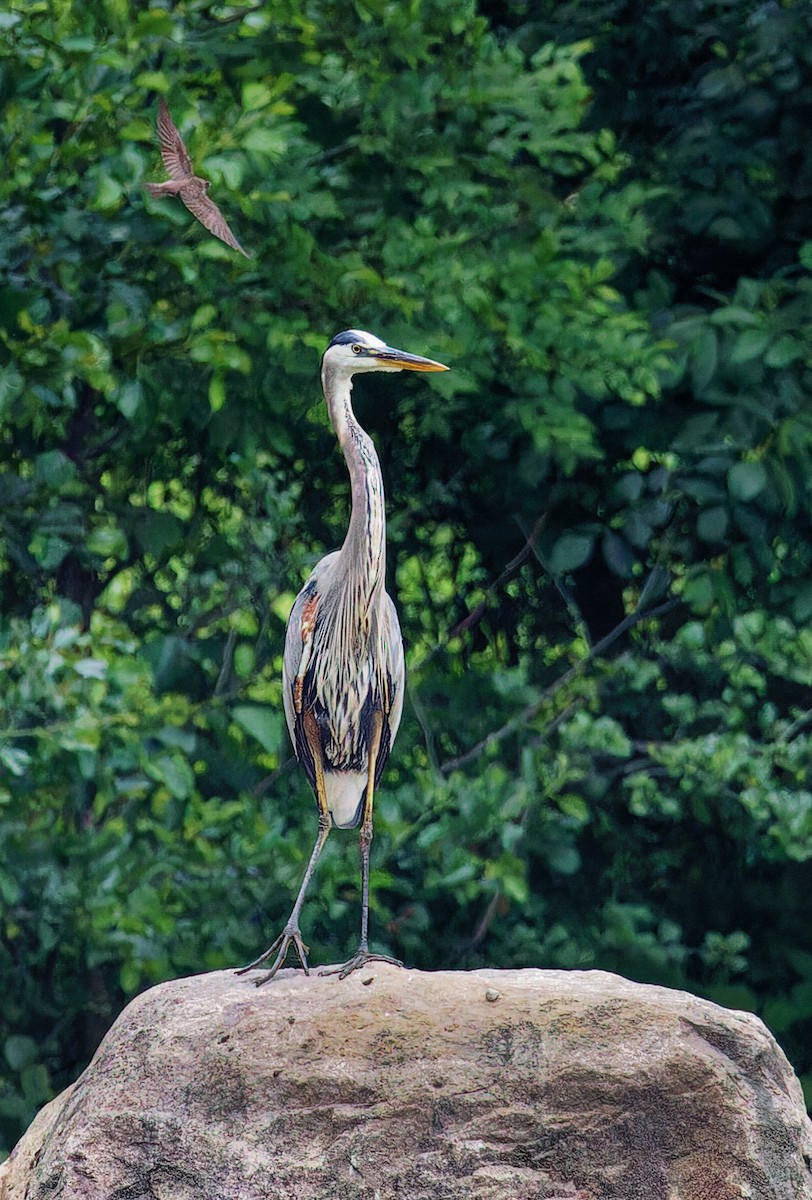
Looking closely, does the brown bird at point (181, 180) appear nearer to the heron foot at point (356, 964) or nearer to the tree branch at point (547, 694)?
the heron foot at point (356, 964)

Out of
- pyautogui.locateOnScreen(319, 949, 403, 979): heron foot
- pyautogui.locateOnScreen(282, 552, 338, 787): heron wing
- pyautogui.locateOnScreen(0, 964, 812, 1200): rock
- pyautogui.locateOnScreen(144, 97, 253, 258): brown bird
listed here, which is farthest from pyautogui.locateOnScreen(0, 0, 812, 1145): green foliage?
pyautogui.locateOnScreen(0, 964, 812, 1200): rock

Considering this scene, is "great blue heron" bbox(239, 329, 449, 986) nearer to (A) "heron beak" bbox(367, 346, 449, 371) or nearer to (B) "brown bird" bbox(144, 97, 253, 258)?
(A) "heron beak" bbox(367, 346, 449, 371)

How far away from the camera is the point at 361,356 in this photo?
10.9 ft

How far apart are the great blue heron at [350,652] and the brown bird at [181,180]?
68cm

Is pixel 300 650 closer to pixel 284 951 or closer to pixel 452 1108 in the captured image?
pixel 284 951

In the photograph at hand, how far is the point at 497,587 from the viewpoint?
18.1 feet

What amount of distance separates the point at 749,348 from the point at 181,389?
1.76 metres

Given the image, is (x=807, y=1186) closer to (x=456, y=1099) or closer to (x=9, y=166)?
(x=456, y=1099)

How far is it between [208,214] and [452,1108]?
88.0 inches

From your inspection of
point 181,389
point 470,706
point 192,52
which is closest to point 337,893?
point 470,706

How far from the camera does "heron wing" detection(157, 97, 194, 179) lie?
3852 mm

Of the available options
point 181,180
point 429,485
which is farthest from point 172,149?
point 429,485

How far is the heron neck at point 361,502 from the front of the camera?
3.34m

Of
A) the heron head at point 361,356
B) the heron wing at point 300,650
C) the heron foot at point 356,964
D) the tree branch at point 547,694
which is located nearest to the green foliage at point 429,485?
the tree branch at point 547,694
